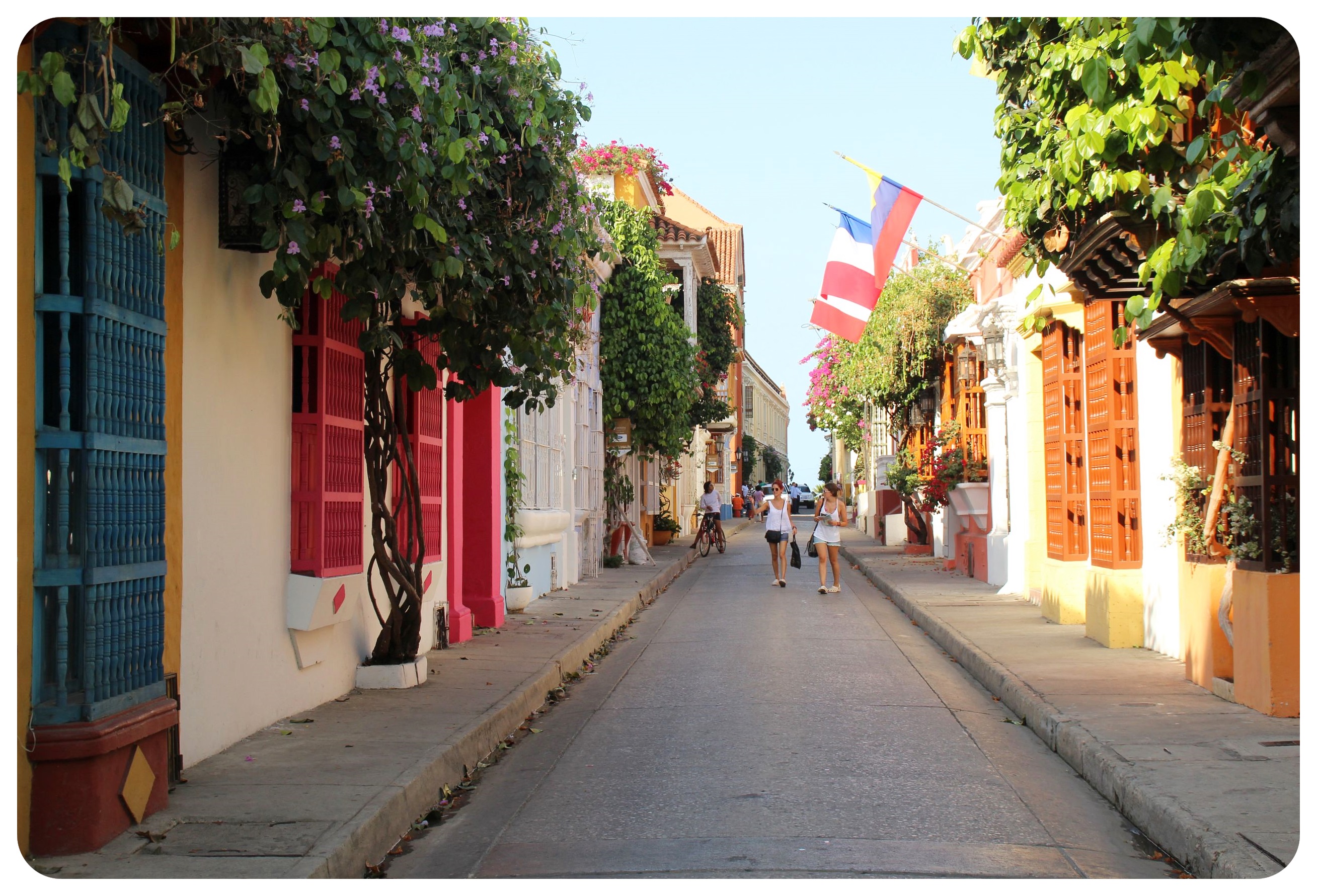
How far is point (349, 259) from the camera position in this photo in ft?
26.6

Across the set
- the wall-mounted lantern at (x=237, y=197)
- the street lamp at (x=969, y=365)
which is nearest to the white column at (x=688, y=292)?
the street lamp at (x=969, y=365)

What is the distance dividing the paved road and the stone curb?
0.53 feet

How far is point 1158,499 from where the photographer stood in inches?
447

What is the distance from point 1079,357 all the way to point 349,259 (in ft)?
27.6

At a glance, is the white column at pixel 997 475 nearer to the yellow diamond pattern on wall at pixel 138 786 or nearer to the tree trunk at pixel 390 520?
the tree trunk at pixel 390 520

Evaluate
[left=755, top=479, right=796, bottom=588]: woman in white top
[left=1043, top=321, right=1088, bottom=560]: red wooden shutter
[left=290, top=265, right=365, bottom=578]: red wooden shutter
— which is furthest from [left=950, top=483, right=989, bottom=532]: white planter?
[left=290, top=265, right=365, bottom=578]: red wooden shutter

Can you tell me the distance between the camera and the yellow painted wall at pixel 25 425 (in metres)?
5.04

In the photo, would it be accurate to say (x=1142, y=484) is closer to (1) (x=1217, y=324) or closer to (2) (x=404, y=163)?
(1) (x=1217, y=324)

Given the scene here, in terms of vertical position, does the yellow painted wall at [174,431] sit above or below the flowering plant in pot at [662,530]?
above

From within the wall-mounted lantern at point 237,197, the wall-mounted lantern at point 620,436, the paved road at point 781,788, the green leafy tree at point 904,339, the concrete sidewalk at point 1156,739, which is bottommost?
the paved road at point 781,788

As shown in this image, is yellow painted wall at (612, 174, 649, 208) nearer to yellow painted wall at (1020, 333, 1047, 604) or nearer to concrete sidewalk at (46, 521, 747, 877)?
Answer: yellow painted wall at (1020, 333, 1047, 604)

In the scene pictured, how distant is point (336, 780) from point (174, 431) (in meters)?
1.88

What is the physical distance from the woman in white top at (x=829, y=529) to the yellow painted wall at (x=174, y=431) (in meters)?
13.8

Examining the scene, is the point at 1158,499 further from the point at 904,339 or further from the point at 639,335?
the point at 904,339
